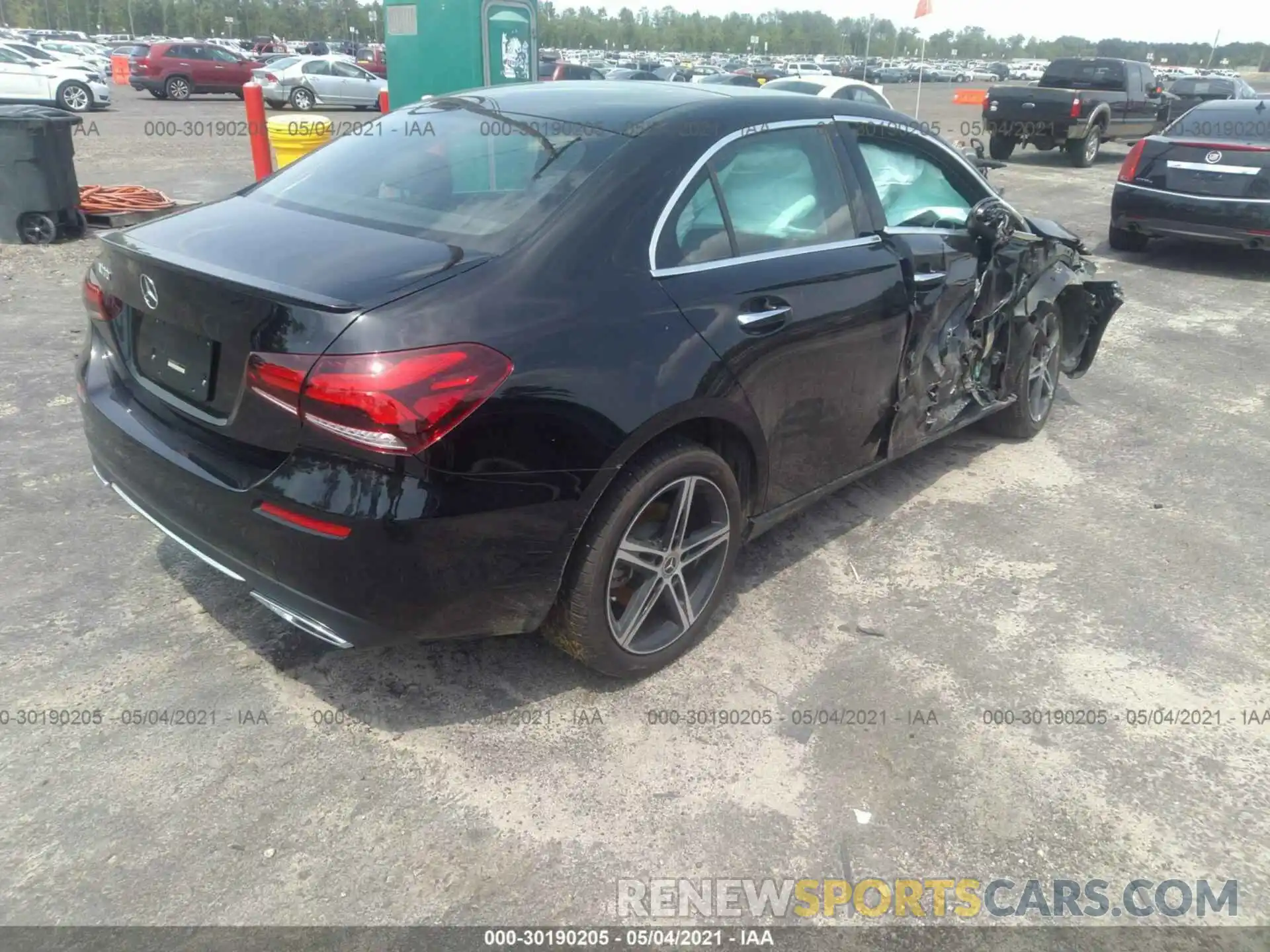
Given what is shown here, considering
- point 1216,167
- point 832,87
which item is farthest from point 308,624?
point 832,87

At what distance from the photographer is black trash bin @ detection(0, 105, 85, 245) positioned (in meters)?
8.06

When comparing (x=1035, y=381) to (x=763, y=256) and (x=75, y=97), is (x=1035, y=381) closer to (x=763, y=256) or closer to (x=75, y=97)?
(x=763, y=256)

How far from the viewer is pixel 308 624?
2607 millimetres

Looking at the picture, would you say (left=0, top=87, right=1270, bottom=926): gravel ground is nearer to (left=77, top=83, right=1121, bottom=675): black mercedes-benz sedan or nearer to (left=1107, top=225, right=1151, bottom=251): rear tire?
(left=77, top=83, right=1121, bottom=675): black mercedes-benz sedan

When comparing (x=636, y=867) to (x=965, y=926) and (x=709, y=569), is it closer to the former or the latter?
(x=965, y=926)

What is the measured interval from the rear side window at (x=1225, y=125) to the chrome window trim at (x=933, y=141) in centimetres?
608

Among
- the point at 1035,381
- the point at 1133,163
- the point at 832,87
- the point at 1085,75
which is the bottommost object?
the point at 1035,381

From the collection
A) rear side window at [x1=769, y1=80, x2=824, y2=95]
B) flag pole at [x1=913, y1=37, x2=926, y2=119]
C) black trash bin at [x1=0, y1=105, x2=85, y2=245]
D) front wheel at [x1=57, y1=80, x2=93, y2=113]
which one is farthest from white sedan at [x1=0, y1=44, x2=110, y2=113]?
flag pole at [x1=913, y1=37, x2=926, y2=119]

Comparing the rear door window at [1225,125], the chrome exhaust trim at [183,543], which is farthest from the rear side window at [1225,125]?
the chrome exhaust trim at [183,543]

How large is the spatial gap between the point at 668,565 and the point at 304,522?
3.86 ft

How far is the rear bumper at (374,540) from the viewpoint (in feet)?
7.94

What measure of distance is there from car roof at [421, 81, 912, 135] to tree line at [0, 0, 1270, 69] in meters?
76.5

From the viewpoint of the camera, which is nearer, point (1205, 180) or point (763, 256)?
point (763, 256)

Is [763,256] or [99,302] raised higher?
[763,256]
